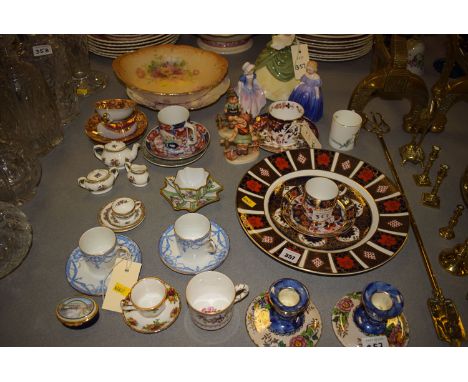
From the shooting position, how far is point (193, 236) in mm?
1471

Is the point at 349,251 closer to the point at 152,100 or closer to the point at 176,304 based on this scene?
the point at 176,304

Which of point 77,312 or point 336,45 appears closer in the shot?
point 77,312

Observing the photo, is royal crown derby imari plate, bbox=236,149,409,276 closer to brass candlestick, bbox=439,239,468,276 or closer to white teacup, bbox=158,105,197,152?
brass candlestick, bbox=439,239,468,276

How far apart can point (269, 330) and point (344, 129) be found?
3.43 feet

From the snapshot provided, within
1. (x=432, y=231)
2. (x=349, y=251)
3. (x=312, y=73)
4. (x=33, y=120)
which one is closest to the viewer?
(x=349, y=251)

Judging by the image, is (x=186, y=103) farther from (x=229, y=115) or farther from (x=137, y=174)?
(x=137, y=174)

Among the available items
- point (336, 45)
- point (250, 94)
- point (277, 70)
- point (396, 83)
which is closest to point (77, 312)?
point (250, 94)

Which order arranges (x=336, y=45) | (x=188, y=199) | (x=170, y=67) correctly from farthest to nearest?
1. (x=336, y=45)
2. (x=170, y=67)
3. (x=188, y=199)

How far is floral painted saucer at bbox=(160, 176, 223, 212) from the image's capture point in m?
1.63

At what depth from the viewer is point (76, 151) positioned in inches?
77.8

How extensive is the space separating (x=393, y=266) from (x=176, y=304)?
83 centimetres

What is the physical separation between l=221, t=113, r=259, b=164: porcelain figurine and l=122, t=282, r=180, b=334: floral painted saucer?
80cm

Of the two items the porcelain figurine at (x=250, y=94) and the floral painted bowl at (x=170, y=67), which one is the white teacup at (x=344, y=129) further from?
the floral painted bowl at (x=170, y=67)

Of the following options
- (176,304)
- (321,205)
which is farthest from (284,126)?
(176,304)
